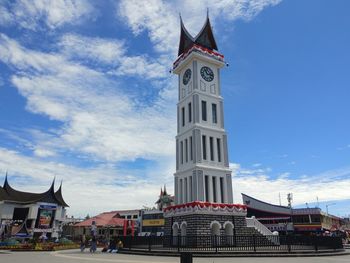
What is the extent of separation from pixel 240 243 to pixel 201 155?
10789mm

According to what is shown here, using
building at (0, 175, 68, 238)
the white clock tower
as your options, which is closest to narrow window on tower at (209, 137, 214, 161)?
the white clock tower

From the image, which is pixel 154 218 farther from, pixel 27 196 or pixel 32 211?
pixel 27 196

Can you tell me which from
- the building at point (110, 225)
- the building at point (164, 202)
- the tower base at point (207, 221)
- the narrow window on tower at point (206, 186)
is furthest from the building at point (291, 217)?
the narrow window on tower at point (206, 186)

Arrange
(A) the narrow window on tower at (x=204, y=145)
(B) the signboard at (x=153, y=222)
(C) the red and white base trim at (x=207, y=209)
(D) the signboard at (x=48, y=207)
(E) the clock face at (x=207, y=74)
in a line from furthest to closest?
(B) the signboard at (x=153, y=222), (D) the signboard at (x=48, y=207), (E) the clock face at (x=207, y=74), (A) the narrow window on tower at (x=204, y=145), (C) the red and white base trim at (x=207, y=209)

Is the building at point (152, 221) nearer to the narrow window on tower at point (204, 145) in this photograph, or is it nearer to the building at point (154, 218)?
the building at point (154, 218)

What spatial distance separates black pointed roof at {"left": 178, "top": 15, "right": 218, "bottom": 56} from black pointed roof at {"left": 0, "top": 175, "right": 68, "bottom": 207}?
4731 cm

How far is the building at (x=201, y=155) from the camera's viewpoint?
33.0 metres

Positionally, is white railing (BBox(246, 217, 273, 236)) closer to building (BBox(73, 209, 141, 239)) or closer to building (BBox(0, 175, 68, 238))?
building (BBox(73, 209, 141, 239))

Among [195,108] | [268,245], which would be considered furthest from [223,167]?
[268,245]

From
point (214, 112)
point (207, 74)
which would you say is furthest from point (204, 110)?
point (207, 74)

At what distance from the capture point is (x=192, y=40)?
4266 cm

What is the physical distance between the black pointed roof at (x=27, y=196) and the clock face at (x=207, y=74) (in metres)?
50.1

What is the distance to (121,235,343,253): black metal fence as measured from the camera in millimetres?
23531

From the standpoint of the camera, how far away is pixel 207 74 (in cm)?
4069
